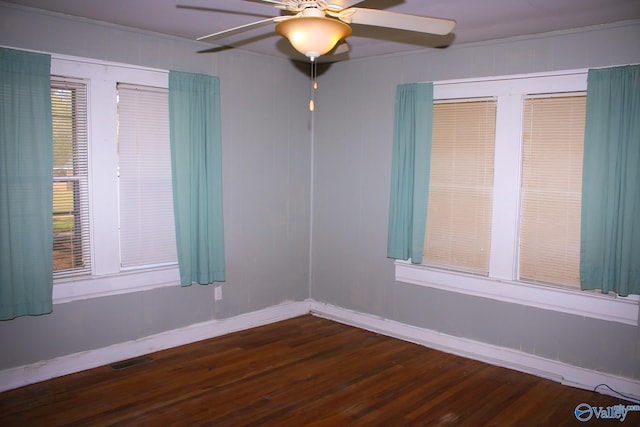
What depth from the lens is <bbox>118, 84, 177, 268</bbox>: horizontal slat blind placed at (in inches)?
164

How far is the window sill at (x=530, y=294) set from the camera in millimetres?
3725

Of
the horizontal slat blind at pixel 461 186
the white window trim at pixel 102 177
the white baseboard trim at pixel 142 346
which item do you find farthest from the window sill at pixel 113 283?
the horizontal slat blind at pixel 461 186

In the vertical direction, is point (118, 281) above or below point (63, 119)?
below

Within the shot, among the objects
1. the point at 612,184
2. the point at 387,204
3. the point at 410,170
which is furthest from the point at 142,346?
the point at 612,184

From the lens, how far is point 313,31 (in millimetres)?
2309

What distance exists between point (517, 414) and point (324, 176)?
2968 millimetres

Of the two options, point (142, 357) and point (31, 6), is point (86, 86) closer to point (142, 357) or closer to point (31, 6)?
point (31, 6)

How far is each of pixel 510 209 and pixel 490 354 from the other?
1208 mm

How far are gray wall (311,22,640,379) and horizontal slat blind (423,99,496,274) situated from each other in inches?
11.5

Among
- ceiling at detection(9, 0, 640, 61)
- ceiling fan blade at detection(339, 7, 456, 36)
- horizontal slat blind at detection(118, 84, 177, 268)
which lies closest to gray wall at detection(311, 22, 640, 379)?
ceiling at detection(9, 0, 640, 61)

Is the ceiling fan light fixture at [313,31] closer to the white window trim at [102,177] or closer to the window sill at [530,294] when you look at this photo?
the white window trim at [102,177]

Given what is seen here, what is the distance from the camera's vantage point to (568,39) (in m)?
3.85

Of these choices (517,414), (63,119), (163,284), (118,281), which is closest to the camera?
(517,414)

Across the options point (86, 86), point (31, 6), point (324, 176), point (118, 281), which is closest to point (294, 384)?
point (118, 281)
